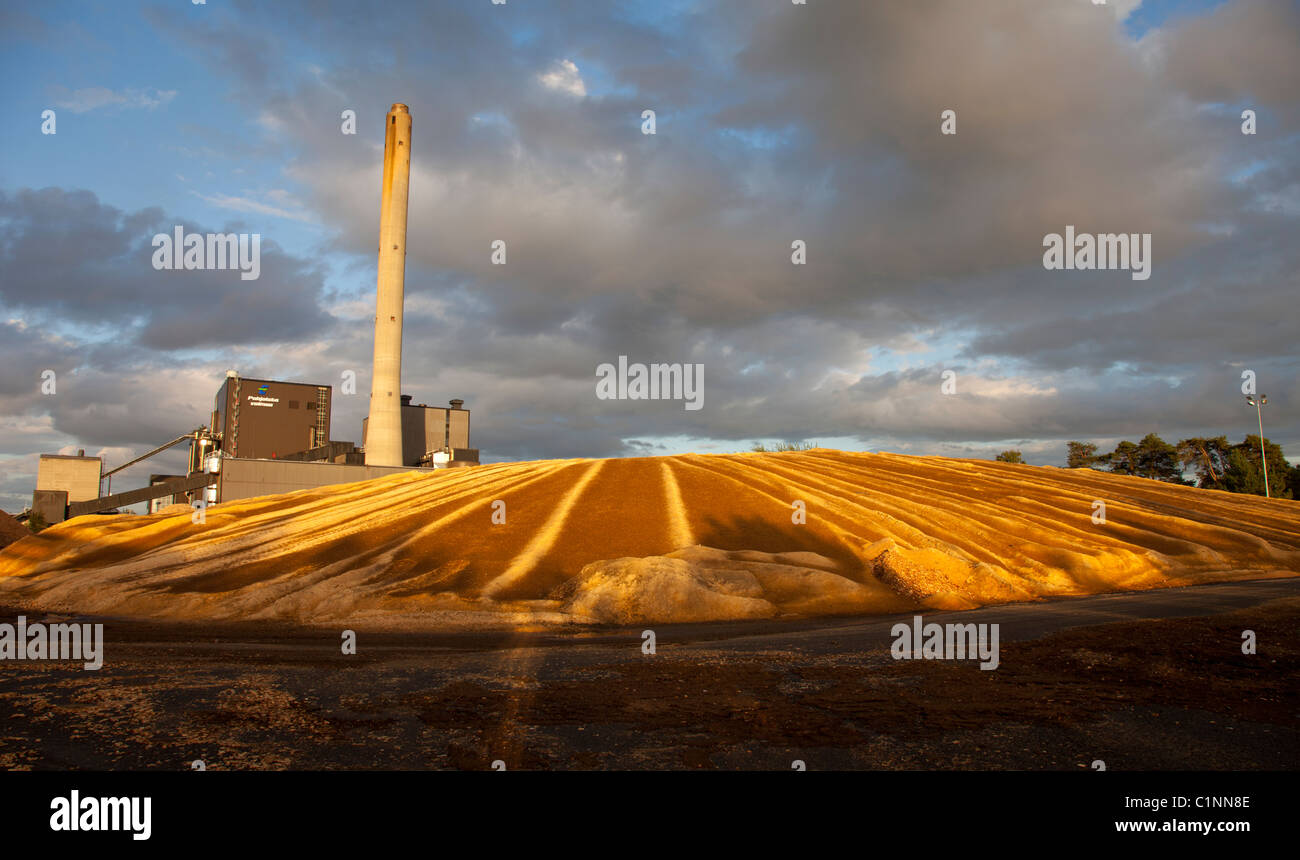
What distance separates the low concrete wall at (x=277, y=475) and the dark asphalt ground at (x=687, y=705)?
48187 mm

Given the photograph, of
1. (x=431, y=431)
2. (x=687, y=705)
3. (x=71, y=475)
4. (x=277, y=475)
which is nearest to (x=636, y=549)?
(x=687, y=705)

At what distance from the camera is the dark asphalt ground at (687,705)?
313 inches

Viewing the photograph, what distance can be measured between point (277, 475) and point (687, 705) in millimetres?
61222

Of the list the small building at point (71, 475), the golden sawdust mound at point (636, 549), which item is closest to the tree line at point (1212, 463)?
the golden sawdust mound at point (636, 549)

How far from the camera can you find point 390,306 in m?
64.9

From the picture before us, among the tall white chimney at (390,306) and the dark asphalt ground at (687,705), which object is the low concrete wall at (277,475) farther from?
the dark asphalt ground at (687,705)

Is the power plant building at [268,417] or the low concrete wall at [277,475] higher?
the power plant building at [268,417]

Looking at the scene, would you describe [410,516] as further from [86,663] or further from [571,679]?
[571,679]

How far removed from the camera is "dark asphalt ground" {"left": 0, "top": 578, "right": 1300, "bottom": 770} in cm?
794

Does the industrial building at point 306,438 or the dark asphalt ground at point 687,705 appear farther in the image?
the industrial building at point 306,438
